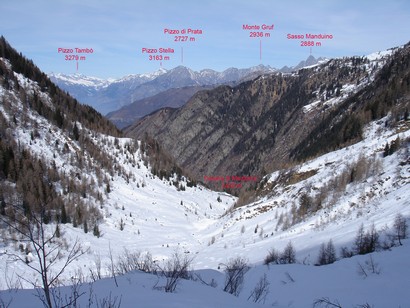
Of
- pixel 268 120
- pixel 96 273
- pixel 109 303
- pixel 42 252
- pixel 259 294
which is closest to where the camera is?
pixel 109 303

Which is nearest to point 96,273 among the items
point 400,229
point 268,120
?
point 400,229

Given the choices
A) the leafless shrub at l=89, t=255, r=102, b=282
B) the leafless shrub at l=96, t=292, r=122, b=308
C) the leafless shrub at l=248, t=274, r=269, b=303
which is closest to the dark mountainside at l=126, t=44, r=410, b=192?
the leafless shrub at l=89, t=255, r=102, b=282

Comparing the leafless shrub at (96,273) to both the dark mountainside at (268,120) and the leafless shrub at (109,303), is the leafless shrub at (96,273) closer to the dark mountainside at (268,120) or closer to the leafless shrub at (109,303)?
the leafless shrub at (109,303)

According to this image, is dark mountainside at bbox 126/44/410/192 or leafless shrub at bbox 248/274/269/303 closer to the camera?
leafless shrub at bbox 248/274/269/303

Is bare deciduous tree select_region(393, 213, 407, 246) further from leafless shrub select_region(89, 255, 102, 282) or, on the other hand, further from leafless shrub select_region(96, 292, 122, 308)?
leafless shrub select_region(89, 255, 102, 282)

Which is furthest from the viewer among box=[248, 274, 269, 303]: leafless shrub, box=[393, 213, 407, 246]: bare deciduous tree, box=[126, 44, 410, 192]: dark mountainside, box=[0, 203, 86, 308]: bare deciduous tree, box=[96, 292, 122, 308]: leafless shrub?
box=[126, 44, 410, 192]: dark mountainside

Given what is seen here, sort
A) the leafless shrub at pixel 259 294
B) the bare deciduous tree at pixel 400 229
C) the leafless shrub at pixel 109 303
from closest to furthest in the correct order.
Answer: the leafless shrub at pixel 109 303 < the leafless shrub at pixel 259 294 < the bare deciduous tree at pixel 400 229

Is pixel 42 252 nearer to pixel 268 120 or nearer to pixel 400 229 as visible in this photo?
pixel 400 229

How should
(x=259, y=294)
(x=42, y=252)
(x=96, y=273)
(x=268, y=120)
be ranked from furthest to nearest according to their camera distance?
(x=268, y=120) < (x=96, y=273) < (x=42, y=252) < (x=259, y=294)

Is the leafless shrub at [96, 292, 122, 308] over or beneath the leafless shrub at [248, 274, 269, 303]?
over

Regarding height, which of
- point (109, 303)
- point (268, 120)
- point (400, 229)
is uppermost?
point (268, 120)

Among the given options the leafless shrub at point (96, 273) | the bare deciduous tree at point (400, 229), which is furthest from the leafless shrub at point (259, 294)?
the bare deciduous tree at point (400, 229)
